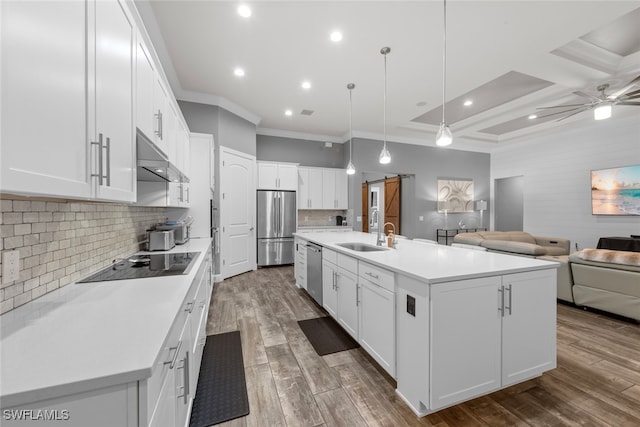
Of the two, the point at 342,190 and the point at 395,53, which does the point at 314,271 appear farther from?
the point at 342,190

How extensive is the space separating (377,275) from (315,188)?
171 inches

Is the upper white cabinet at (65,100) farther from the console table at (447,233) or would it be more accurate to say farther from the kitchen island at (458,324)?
the console table at (447,233)

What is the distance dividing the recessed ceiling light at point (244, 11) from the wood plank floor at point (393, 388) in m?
3.23

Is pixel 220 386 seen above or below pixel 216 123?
below

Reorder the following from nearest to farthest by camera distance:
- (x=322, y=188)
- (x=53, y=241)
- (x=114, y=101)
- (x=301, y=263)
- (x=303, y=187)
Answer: (x=114, y=101) → (x=53, y=241) → (x=301, y=263) → (x=303, y=187) → (x=322, y=188)

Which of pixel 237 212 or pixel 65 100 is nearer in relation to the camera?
pixel 65 100

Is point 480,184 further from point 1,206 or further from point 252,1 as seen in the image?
point 1,206

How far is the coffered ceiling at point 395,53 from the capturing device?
2.49 m

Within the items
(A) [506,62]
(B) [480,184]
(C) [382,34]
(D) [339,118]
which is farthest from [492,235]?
(C) [382,34]

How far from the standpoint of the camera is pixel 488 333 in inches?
65.1

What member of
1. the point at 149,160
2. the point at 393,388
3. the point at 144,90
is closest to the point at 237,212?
the point at 149,160

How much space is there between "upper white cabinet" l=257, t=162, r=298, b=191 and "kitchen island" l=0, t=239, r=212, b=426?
439 centimetres

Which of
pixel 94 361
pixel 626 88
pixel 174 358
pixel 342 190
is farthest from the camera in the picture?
pixel 342 190

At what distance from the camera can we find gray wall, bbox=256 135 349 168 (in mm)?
6004
